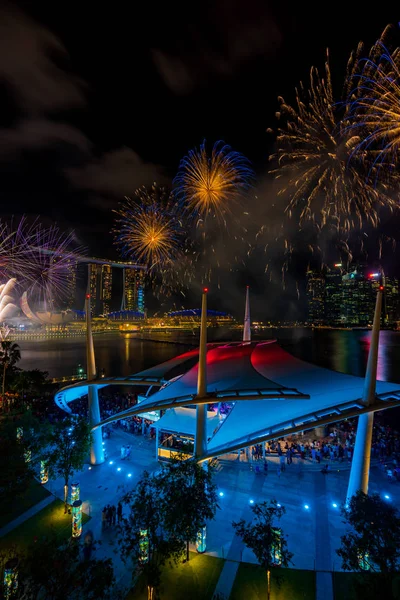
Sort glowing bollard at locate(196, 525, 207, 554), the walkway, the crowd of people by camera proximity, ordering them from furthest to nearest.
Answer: the crowd of people → the walkway → glowing bollard at locate(196, 525, 207, 554)

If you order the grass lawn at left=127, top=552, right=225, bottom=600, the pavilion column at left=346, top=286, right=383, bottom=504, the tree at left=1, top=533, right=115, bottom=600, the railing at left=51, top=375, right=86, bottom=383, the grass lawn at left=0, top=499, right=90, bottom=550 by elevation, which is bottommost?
the railing at left=51, top=375, right=86, bottom=383

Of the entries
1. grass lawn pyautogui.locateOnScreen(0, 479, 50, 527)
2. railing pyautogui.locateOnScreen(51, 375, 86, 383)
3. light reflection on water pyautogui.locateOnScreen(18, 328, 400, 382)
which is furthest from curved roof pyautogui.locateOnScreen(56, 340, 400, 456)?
light reflection on water pyautogui.locateOnScreen(18, 328, 400, 382)

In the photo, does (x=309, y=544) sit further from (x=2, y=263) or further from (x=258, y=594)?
(x=2, y=263)

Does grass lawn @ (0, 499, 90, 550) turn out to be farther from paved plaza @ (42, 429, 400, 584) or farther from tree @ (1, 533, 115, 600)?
tree @ (1, 533, 115, 600)

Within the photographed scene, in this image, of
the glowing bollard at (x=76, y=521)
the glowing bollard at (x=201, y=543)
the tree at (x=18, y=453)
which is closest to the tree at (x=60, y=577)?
the glowing bollard at (x=76, y=521)

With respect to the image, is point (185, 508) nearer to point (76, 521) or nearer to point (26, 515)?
point (76, 521)

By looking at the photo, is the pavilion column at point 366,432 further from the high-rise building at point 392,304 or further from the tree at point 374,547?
the high-rise building at point 392,304
